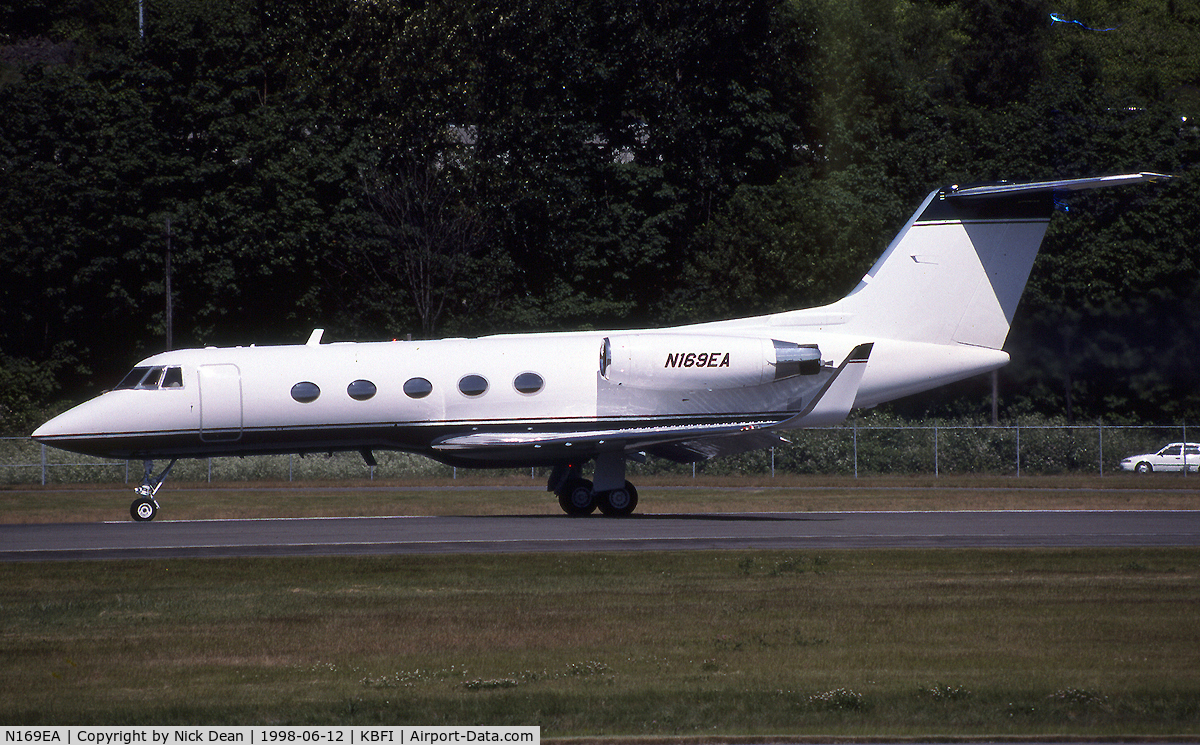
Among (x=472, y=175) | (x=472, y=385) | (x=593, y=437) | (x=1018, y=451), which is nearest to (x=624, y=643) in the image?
(x=593, y=437)

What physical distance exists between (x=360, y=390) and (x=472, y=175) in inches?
1127

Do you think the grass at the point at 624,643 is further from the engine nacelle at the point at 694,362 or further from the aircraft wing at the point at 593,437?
the engine nacelle at the point at 694,362

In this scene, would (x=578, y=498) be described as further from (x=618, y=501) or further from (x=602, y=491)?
(x=618, y=501)

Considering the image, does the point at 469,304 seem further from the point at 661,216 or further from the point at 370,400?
the point at 370,400

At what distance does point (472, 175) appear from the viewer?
5094 cm

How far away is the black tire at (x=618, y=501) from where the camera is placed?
958 inches

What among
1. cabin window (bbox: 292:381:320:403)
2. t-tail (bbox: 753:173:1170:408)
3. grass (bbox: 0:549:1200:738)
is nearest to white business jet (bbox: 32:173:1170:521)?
cabin window (bbox: 292:381:320:403)

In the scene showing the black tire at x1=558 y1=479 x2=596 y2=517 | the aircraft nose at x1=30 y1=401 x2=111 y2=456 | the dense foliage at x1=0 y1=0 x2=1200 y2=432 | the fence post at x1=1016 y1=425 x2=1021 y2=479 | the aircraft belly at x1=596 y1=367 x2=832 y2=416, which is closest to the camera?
the aircraft nose at x1=30 y1=401 x2=111 y2=456

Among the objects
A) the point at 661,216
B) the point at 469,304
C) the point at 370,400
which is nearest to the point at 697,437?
the point at 370,400

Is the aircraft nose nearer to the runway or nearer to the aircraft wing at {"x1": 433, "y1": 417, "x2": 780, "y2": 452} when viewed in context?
the runway

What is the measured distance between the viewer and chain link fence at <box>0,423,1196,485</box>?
40281 millimetres

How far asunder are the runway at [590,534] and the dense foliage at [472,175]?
73.6ft

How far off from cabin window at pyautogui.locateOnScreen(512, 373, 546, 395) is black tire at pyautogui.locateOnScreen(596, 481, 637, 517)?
247cm
